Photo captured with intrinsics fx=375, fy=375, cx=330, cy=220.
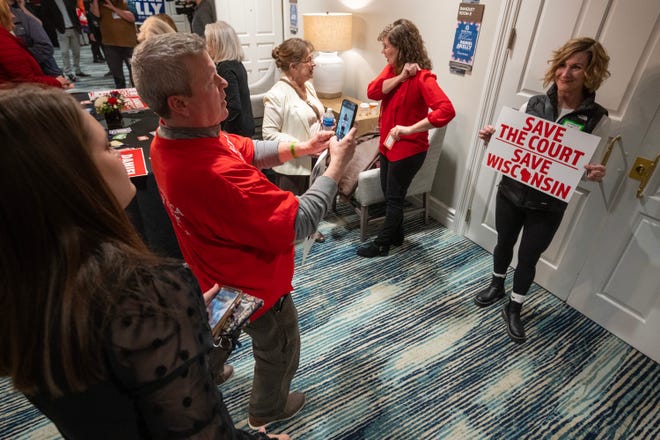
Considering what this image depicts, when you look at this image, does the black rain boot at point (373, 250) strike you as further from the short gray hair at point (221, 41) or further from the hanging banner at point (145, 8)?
the hanging banner at point (145, 8)

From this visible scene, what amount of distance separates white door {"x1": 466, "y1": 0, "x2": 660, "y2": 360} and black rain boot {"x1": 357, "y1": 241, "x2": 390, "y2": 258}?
3.44ft

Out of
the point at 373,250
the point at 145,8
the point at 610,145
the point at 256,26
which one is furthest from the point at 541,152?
the point at 145,8

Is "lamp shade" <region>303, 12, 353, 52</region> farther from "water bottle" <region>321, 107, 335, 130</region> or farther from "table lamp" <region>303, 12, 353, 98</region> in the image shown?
"water bottle" <region>321, 107, 335, 130</region>

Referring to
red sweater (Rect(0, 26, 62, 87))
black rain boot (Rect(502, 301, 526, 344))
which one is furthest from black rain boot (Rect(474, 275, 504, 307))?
red sweater (Rect(0, 26, 62, 87))

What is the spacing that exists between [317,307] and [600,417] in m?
1.54

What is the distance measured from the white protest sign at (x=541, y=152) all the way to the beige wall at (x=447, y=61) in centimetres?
64

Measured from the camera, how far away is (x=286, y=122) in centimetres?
229

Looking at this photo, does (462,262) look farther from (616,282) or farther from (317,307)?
(317,307)

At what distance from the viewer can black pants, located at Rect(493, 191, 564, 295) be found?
1943 millimetres

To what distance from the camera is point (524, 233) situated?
2.04m

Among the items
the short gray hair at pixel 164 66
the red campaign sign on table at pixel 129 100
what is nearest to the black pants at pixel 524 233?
the short gray hair at pixel 164 66

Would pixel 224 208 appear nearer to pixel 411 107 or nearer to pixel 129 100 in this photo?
pixel 411 107

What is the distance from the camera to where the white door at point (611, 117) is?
1769mm

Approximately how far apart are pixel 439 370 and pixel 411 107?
1.52 meters
